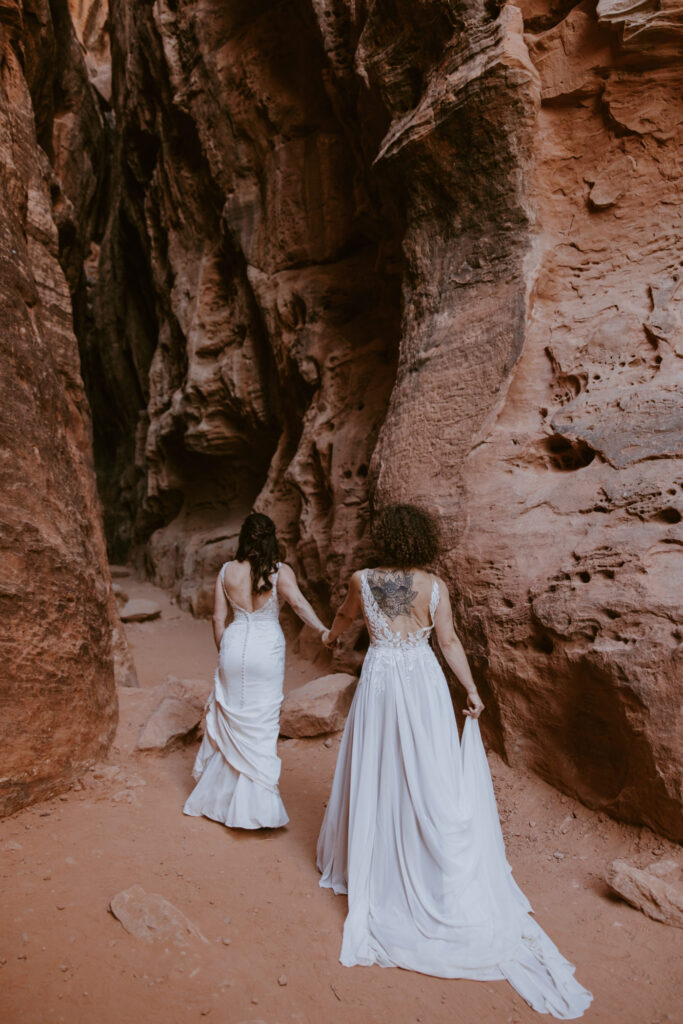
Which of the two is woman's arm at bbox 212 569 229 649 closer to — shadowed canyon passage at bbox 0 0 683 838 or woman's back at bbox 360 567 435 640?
shadowed canyon passage at bbox 0 0 683 838

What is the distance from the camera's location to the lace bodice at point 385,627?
3586mm

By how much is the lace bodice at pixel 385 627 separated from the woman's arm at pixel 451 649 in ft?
0.14

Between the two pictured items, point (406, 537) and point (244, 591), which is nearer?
point (406, 537)

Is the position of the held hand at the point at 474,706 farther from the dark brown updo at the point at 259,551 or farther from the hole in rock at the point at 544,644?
the dark brown updo at the point at 259,551

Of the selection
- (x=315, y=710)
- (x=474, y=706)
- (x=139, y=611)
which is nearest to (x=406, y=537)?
(x=474, y=706)

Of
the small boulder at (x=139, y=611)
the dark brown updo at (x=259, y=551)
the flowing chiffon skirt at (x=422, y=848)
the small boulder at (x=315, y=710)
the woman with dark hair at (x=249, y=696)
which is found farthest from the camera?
the small boulder at (x=139, y=611)

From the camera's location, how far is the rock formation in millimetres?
4145

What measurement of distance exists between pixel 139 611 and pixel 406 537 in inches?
288

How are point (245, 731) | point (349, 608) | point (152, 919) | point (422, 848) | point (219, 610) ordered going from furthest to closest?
point (219, 610) → point (245, 731) → point (349, 608) → point (422, 848) → point (152, 919)

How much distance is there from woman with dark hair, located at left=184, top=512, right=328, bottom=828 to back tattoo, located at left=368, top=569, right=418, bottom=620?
30.2 inches

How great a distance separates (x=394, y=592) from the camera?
11.8 feet

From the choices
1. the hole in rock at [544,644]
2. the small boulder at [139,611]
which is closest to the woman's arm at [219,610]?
the hole in rock at [544,644]

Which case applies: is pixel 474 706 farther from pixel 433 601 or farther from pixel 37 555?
pixel 37 555

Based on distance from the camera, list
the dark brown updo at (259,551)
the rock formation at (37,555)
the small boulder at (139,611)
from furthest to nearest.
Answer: the small boulder at (139,611) < the dark brown updo at (259,551) < the rock formation at (37,555)
